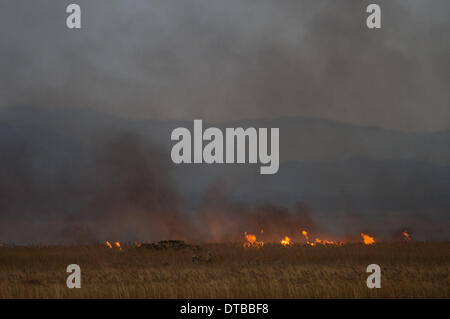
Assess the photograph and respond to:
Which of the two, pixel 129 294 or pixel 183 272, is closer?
pixel 129 294

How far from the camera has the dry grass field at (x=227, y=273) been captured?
70.7 ft

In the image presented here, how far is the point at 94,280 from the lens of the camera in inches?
958

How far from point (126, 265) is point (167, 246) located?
6.95 meters

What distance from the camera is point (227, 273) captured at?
1066 inches

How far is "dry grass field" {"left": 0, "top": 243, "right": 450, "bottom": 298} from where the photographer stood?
21562 mm

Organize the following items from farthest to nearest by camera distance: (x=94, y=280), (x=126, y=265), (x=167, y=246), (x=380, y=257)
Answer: (x=167, y=246) < (x=380, y=257) < (x=126, y=265) < (x=94, y=280)

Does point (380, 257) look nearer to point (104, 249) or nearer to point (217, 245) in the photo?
point (217, 245)

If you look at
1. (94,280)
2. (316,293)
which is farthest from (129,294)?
(316,293)

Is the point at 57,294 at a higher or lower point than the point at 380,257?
lower

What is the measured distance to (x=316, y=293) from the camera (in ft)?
70.6

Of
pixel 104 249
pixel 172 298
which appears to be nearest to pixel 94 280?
pixel 172 298

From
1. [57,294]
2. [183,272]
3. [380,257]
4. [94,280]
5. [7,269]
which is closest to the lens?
[57,294]
